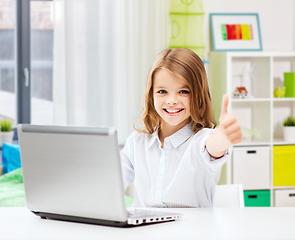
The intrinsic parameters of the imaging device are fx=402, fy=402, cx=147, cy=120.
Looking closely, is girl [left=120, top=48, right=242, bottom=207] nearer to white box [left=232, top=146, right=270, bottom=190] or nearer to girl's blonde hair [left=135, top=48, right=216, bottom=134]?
girl's blonde hair [left=135, top=48, right=216, bottom=134]

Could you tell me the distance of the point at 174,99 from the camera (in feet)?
3.78

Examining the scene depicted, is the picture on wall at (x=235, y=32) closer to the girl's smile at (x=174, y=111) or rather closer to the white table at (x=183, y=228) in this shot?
the girl's smile at (x=174, y=111)

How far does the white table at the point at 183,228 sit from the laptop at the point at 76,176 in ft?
0.09

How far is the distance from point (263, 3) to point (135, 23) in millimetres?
1137

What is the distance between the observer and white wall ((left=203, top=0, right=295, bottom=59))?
10.9 feet

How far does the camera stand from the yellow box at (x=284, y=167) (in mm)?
3035

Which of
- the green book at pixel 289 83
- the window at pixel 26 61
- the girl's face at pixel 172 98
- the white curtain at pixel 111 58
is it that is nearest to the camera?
the girl's face at pixel 172 98

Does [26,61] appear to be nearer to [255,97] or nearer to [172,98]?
[255,97]

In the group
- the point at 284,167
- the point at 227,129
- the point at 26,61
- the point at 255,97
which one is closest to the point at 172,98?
the point at 227,129

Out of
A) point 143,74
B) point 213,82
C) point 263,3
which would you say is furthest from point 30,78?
point 263,3

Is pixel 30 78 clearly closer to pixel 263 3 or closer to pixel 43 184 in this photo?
pixel 263 3

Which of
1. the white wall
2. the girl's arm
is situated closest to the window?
the white wall

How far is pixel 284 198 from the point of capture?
304cm

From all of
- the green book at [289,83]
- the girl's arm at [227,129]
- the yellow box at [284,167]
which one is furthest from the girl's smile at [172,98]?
the green book at [289,83]
